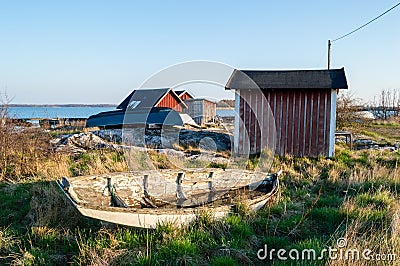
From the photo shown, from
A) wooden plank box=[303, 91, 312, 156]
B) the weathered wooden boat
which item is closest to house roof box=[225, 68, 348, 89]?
wooden plank box=[303, 91, 312, 156]

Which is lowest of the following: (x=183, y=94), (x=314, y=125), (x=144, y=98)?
(x=314, y=125)

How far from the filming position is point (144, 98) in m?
26.2

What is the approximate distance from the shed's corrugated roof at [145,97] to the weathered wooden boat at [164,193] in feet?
60.7

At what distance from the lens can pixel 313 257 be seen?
357 centimetres

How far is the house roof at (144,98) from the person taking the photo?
24.9 meters

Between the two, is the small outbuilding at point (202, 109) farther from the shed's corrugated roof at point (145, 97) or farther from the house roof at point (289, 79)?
the house roof at point (289, 79)

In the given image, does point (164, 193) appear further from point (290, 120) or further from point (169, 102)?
point (169, 102)

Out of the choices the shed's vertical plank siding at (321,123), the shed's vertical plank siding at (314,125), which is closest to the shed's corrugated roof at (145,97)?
the shed's vertical plank siding at (314,125)

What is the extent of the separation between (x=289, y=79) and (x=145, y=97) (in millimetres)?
17439

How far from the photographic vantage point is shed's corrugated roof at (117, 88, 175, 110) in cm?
2515

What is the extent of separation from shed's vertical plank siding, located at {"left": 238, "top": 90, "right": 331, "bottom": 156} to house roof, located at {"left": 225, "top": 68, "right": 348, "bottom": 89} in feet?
0.82

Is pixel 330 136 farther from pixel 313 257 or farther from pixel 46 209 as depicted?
pixel 46 209

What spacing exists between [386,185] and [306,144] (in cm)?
391

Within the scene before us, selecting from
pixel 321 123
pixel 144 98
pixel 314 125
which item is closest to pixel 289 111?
pixel 314 125
